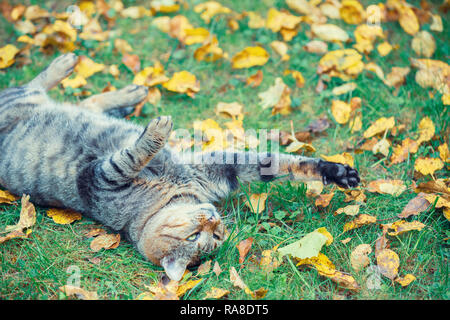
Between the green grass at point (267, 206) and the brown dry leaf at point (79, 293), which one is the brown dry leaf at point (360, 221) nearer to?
the green grass at point (267, 206)

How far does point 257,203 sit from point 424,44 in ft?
7.44

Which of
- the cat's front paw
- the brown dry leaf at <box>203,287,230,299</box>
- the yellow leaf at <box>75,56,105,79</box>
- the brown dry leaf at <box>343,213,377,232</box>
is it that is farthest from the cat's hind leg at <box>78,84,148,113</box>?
the brown dry leaf at <box>343,213,377,232</box>

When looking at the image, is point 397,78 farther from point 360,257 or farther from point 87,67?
point 87,67

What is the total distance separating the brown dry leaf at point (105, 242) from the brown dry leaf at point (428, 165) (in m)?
2.12

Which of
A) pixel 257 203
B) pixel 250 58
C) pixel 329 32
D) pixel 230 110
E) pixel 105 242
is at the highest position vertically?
pixel 329 32

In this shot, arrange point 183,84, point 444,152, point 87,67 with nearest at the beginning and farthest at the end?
point 444,152
point 183,84
point 87,67

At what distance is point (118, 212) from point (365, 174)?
5.88 ft

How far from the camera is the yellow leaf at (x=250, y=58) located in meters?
3.70

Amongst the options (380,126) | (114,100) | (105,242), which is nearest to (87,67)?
(114,100)

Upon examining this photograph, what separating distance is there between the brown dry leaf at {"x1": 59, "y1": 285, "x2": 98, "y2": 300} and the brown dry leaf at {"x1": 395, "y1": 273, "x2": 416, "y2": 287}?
1.70 m

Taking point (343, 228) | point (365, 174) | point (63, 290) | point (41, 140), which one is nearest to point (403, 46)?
point (365, 174)

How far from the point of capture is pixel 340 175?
261cm

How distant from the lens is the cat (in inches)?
96.1

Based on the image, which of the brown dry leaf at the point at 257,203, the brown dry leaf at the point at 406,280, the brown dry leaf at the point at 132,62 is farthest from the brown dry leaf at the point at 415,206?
the brown dry leaf at the point at 132,62
